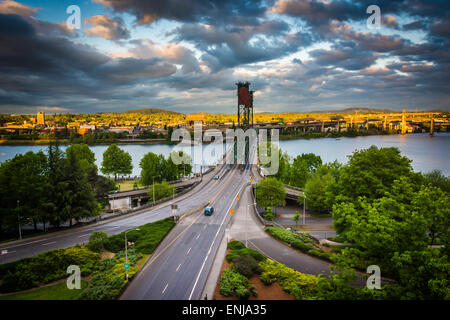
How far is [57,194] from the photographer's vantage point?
25.8 m

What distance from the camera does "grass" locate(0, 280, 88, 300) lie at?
50.8 ft

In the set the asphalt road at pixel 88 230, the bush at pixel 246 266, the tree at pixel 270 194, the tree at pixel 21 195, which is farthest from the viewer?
the tree at pixel 270 194

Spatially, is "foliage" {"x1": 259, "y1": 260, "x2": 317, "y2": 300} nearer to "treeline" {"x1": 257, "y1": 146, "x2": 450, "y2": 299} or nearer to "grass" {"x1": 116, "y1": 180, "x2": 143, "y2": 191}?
"treeline" {"x1": 257, "y1": 146, "x2": 450, "y2": 299}

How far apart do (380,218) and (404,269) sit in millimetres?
2675

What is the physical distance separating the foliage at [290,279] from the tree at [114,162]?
53640 mm

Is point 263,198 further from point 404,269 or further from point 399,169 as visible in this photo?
point 404,269

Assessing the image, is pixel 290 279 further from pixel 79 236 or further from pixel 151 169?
pixel 151 169

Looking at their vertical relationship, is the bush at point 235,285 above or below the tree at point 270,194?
below

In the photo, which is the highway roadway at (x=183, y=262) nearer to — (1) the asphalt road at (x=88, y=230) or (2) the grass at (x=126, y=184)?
(1) the asphalt road at (x=88, y=230)

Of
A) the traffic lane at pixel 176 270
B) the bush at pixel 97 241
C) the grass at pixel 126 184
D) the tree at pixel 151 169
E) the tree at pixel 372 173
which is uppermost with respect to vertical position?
the tree at pixel 372 173

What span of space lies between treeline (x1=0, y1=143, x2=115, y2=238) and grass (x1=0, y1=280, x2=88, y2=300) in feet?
34.1

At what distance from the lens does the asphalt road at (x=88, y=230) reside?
70.7 feet

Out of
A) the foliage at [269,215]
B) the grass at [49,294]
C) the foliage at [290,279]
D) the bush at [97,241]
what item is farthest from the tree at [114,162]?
the foliage at [290,279]
